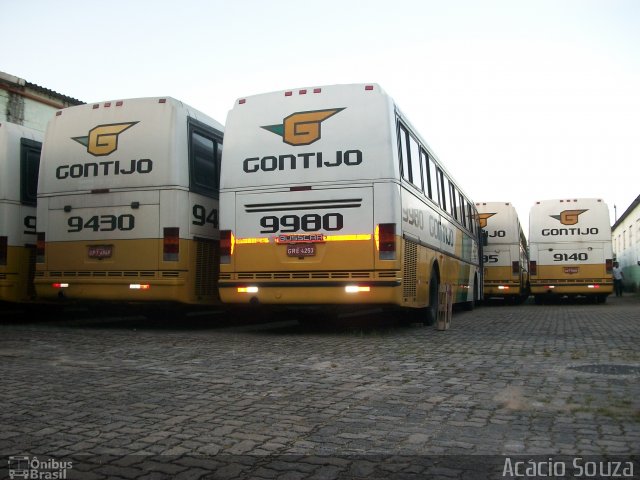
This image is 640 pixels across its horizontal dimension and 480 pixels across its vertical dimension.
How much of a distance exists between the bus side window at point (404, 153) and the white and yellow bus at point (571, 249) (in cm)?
1433

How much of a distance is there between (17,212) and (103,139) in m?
2.11

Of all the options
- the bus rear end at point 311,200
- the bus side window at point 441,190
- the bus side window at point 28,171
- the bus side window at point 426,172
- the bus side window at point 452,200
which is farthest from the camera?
the bus side window at point 452,200

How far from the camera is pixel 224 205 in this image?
9781mm

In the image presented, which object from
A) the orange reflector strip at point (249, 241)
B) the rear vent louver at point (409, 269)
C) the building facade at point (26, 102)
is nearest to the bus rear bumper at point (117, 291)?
the orange reflector strip at point (249, 241)

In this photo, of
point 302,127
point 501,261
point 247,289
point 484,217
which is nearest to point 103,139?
point 302,127

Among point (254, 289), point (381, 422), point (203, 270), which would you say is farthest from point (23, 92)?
point (381, 422)

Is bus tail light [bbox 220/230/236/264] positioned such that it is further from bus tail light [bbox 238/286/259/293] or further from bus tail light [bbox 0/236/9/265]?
bus tail light [bbox 0/236/9/265]

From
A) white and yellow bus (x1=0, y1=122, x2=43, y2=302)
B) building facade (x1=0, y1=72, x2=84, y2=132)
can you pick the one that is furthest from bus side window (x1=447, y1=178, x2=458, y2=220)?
building facade (x1=0, y1=72, x2=84, y2=132)

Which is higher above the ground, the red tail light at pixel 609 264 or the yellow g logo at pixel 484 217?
the yellow g logo at pixel 484 217

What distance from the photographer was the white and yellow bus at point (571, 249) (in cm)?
2236

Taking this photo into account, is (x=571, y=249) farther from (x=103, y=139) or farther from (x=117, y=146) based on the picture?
(x=103, y=139)

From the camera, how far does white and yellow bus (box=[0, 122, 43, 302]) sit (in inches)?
412

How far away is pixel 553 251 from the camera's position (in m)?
22.7

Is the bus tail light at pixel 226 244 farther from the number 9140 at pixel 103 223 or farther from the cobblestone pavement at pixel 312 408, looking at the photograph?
the cobblestone pavement at pixel 312 408
